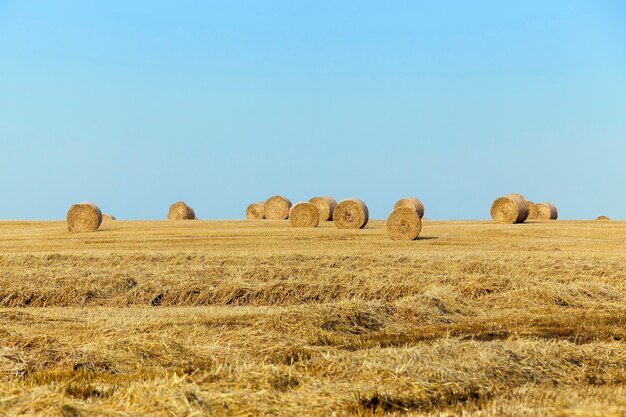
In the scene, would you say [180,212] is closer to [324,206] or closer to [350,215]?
[324,206]

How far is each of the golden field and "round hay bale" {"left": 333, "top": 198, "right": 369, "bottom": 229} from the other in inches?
465

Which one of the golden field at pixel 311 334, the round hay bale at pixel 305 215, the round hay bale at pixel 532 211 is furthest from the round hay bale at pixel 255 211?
the golden field at pixel 311 334

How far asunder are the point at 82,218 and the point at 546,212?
975 inches

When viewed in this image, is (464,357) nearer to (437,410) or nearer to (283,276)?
(437,410)

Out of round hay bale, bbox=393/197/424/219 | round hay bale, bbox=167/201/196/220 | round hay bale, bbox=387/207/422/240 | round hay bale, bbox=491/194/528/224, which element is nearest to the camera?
round hay bale, bbox=387/207/422/240

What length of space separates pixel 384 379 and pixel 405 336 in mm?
3204

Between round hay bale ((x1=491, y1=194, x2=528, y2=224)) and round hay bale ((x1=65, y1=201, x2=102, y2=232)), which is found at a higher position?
round hay bale ((x1=491, y1=194, x2=528, y2=224))

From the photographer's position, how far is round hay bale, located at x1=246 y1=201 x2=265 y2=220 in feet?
141

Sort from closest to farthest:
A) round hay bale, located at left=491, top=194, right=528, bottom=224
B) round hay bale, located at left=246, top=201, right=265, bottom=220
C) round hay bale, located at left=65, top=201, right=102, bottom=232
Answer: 1. round hay bale, located at left=65, top=201, right=102, bottom=232
2. round hay bale, located at left=491, top=194, right=528, bottom=224
3. round hay bale, located at left=246, top=201, right=265, bottom=220

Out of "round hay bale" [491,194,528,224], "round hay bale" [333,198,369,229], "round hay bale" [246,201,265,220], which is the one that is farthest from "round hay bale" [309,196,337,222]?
Answer: "round hay bale" [491,194,528,224]

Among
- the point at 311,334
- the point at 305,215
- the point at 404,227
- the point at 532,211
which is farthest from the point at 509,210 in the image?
the point at 311,334

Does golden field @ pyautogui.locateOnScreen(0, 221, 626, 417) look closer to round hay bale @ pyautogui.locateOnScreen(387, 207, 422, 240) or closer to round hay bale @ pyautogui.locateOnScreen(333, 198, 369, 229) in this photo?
round hay bale @ pyautogui.locateOnScreen(387, 207, 422, 240)

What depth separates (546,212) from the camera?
43.2m

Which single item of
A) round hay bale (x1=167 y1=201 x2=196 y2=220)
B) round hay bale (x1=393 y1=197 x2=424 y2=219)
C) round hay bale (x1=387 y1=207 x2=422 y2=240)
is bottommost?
round hay bale (x1=387 y1=207 x2=422 y2=240)
